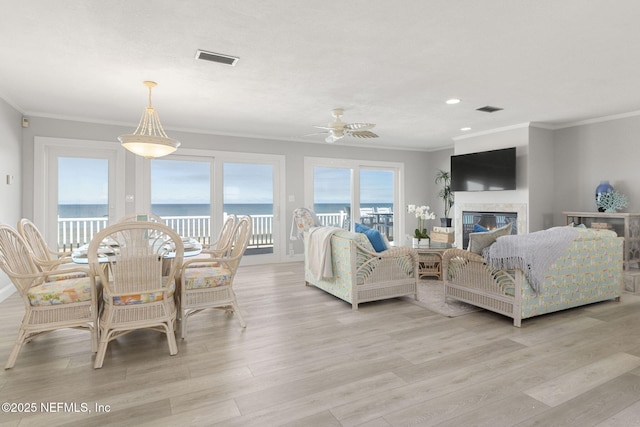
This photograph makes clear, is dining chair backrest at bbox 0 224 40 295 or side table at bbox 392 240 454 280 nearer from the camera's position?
dining chair backrest at bbox 0 224 40 295

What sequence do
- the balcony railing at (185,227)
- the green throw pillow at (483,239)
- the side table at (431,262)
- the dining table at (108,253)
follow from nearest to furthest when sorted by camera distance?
the dining table at (108,253)
the green throw pillow at (483,239)
the side table at (431,262)
the balcony railing at (185,227)

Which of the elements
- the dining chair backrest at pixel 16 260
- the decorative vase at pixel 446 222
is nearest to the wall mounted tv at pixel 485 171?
the decorative vase at pixel 446 222

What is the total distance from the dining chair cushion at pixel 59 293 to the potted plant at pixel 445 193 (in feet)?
22.8

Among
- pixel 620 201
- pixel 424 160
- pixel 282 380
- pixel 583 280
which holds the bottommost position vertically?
pixel 282 380

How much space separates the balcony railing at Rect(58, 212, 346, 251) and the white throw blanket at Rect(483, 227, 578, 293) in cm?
358

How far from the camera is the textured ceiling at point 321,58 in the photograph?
2359 millimetres

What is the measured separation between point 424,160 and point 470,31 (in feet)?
19.9

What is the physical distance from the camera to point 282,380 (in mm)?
2217

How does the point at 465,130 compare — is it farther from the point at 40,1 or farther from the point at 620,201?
the point at 40,1

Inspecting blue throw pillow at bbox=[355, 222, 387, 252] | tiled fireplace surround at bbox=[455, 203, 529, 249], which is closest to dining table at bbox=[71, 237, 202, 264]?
blue throw pillow at bbox=[355, 222, 387, 252]

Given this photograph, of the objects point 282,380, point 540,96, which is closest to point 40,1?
point 282,380

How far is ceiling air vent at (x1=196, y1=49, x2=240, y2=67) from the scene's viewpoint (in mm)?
2986

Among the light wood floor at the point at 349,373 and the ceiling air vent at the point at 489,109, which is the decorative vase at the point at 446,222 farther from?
the light wood floor at the point at 349,373

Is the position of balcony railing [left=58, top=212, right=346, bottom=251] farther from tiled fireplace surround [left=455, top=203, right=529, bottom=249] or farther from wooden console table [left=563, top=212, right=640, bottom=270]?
wooden console table [left=563, top=212, right=640, bottom=270]
